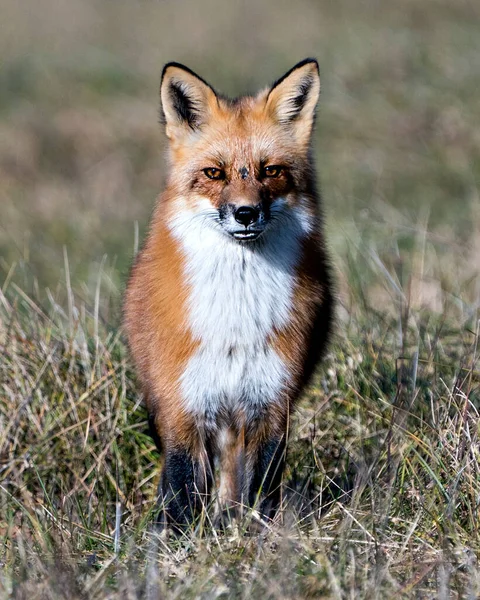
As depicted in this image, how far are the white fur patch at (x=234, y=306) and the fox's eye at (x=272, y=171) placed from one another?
16cm

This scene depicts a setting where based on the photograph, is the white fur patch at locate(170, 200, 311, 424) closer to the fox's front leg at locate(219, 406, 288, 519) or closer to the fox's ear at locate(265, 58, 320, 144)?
the fox's front leg at locate(219, 406, 288, 519)

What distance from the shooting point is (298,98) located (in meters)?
4.69

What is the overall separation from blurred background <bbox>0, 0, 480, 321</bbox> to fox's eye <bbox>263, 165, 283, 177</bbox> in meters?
2.61

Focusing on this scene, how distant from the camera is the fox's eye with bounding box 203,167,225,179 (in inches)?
172

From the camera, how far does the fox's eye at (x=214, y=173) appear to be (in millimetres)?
4371

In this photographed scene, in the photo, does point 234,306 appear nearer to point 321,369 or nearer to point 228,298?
point 228,298

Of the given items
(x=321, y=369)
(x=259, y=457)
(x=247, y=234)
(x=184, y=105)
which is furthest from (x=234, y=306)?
(x=321, y=369)

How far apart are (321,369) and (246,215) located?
1711 mm

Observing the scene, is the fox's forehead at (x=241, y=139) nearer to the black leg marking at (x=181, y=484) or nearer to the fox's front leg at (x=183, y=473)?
the fox's front leg at (x=183, y=473)

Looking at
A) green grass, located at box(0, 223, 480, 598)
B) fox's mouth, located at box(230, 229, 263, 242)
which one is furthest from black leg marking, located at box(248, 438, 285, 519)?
fox's mouth, located at box(230, 229, 263, 242)

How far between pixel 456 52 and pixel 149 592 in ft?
37.4

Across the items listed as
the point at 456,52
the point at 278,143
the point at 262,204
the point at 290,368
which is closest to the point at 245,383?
the point at 290,368

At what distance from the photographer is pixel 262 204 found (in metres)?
4.18

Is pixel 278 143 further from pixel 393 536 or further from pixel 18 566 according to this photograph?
pixel 18 566
